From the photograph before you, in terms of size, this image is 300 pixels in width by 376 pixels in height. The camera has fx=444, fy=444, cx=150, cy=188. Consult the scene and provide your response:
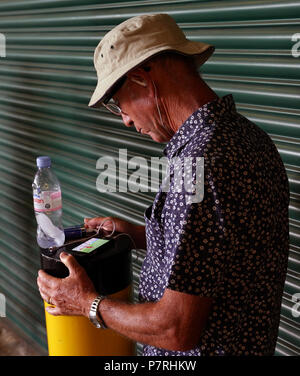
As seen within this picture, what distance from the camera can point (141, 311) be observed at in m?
1.42

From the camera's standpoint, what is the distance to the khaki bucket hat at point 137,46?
140cm

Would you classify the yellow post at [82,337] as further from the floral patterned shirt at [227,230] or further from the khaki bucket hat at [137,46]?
the khaki bucket hat at [137,46]

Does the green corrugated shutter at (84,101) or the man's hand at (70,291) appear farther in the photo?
the green corrugated shutter at (84,101)

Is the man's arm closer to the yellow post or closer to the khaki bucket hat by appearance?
the yellow post

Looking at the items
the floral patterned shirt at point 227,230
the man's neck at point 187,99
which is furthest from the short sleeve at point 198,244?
the man's neck at point 187,99

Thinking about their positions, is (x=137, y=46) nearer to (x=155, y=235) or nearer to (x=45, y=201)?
(x=155, y=235)

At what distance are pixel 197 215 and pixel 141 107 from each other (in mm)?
497

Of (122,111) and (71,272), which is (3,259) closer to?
(71,272)

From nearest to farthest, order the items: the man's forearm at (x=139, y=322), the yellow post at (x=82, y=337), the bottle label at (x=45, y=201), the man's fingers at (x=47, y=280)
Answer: the man's forearm at (x=139, y=322)
the man's fingers at (x=47, y=280)
the yellow post at (x=82, y=337)
the bottle label at (x=45, y=201)

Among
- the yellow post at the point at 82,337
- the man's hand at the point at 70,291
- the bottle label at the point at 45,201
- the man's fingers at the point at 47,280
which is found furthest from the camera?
the bottle label at the point at 45,201

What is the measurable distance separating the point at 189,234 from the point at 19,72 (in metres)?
2.56

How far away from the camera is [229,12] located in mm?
1854

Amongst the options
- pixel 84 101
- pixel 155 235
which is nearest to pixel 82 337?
pixel 155 235

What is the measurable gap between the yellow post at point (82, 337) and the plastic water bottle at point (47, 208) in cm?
34
